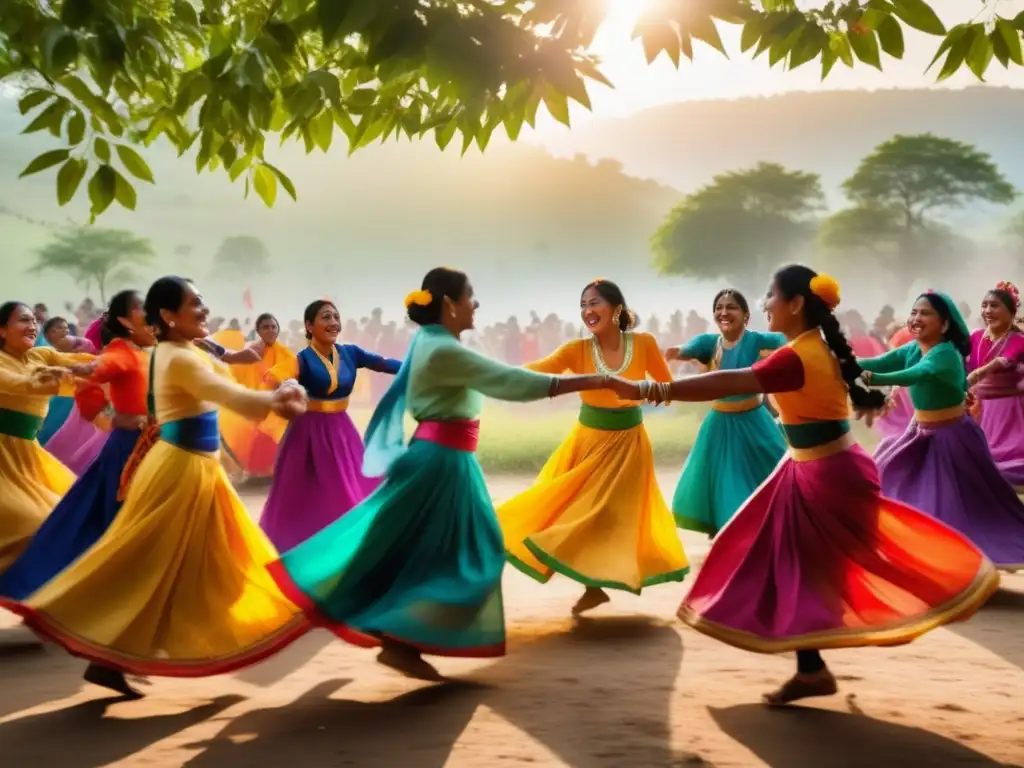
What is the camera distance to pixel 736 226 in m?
54.5

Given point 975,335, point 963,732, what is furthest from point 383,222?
point 963,732

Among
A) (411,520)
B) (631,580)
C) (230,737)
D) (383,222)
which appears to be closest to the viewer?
(230,737)

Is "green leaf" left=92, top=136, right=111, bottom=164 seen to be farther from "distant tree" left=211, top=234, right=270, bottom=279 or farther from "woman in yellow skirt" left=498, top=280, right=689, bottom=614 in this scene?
"distant tree" left=211, top=234, right=270, bottom=279

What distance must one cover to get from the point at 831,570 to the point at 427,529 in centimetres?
181

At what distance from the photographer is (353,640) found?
15.2 ft

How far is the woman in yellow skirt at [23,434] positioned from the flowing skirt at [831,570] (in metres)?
3.75

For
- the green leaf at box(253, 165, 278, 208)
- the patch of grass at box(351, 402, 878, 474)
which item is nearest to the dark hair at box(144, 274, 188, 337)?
the green leaf at box(253, 165, 278, 208)

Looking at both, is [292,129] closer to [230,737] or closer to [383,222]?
[230,737]

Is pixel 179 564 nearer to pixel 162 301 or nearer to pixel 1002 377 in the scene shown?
pixel 162 301

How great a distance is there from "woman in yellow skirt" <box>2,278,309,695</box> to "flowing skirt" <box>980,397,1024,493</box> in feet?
20.9

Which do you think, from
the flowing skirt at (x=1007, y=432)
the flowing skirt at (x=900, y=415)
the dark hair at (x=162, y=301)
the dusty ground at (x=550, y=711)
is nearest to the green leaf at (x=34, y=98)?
the dark hair at (x=162, y=301)

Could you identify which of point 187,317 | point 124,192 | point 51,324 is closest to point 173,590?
point 187,317

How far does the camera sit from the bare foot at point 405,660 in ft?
15.6

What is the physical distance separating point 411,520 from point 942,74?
2896 millimetres
